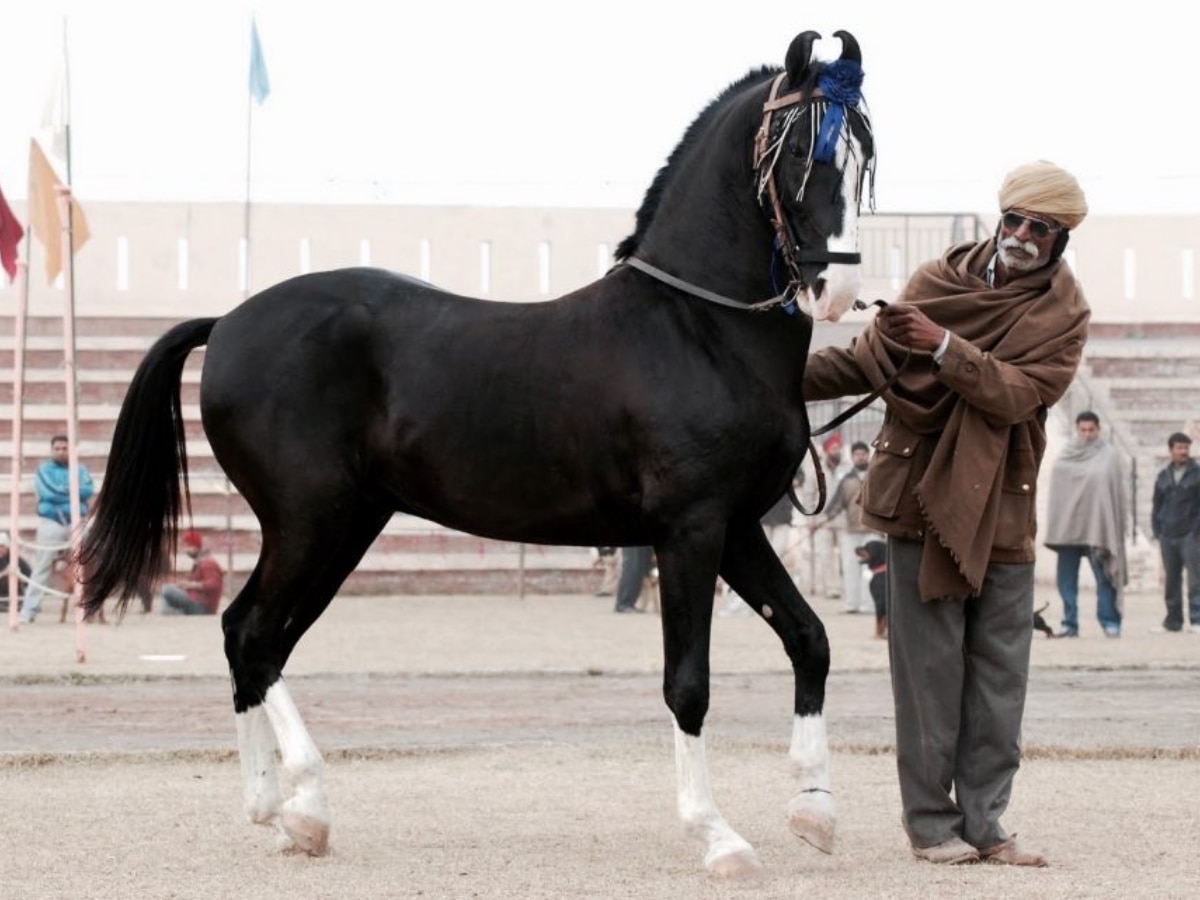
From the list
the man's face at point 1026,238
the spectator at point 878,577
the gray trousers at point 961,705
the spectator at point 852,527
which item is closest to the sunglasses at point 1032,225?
the man's face at point 1026,238

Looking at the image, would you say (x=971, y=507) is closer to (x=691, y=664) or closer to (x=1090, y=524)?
(x=691, y=664)

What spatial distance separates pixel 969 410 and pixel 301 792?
8.09ft

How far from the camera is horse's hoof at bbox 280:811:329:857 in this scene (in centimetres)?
648

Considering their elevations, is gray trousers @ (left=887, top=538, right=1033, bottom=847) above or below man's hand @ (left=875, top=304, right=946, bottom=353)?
below

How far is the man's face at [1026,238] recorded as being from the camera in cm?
641

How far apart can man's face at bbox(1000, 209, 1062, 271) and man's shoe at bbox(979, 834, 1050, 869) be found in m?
1.83

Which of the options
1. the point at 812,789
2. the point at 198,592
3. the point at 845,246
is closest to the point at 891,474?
the point at 845,246

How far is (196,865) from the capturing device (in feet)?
20.9

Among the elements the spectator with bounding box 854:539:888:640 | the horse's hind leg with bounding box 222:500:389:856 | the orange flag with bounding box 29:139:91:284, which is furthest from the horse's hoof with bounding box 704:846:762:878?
the orange flag with bounding box 29:139:91:284

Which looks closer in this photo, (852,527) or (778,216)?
(778,216)

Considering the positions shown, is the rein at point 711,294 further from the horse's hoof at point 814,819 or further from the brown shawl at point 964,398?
the horse's hoof at point 814,819

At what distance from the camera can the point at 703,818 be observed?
6.21 m

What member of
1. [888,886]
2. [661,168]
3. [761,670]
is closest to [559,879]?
[888,886]

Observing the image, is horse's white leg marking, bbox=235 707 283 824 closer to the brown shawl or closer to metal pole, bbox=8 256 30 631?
the brown shawl
